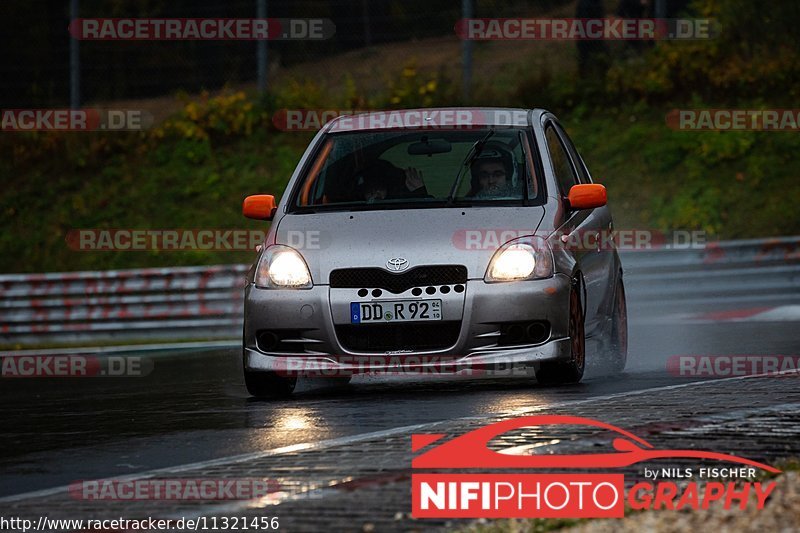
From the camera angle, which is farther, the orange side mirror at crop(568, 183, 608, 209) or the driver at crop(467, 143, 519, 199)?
the driver at crop(467, 143, 519, 199)

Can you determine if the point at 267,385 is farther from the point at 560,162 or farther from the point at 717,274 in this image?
the point at 717,274

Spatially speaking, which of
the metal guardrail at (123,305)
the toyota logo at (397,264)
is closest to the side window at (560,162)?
the toyota logo at (397,264)

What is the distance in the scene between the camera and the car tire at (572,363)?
9656 mm

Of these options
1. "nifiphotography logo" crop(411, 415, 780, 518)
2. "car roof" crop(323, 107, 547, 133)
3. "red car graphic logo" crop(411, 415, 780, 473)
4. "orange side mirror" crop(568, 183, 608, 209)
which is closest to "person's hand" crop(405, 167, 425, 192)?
"car roof" crop(323, 107, 547, 133)

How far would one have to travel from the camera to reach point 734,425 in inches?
275

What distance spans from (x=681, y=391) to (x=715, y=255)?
10.0 m

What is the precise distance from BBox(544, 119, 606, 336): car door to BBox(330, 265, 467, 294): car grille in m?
0.84

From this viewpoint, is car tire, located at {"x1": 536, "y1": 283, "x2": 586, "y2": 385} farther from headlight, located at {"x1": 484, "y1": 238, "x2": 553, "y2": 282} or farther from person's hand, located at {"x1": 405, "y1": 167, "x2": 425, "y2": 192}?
person's hand, located at {"x1": 405, "y1": 167, "x2": 425, "y2": 192}

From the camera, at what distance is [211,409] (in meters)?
9.48

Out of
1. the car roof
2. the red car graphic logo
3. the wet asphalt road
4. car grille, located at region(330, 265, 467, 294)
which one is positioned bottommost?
the wet asphalt road

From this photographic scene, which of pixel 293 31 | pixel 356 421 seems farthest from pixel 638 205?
pixel 356 421

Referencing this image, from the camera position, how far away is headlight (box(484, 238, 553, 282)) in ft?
30.9

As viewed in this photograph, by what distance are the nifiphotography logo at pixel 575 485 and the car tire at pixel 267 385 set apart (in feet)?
11.9

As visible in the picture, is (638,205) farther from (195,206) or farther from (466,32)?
(195,206)
